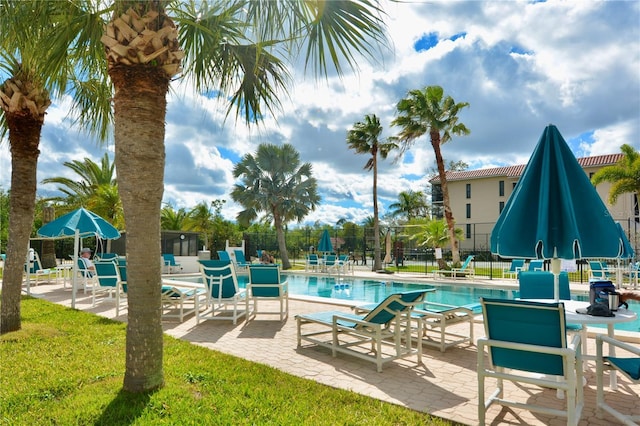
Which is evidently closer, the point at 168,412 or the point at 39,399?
the point at 168,412

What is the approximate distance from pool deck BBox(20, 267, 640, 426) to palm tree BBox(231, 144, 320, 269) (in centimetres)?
A: 1701

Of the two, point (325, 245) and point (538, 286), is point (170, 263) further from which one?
point (538, 286)

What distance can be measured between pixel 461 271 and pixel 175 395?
14.2m

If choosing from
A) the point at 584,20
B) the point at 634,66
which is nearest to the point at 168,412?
the point at 584,20

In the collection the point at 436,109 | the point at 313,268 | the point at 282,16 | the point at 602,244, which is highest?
the point at 436,109

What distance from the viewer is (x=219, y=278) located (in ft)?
22.8

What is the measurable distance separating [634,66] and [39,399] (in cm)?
1439

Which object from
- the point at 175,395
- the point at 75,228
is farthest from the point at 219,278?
the point at 75,228

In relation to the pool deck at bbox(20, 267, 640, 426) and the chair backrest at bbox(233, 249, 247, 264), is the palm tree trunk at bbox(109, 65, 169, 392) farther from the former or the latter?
the chair backrest at bbox(233, 249, 247, 264)

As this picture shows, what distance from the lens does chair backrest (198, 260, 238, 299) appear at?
6996mm

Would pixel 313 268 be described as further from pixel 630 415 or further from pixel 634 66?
pixel 630 415

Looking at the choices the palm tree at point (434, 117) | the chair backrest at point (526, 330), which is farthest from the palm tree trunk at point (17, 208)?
the palm tree at point (434, 117)

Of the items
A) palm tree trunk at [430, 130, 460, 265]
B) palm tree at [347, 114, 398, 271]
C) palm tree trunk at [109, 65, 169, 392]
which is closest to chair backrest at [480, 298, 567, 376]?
palm tree trunk at [109, 65, 169, 392]

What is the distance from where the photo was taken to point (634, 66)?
10992 millimetres
